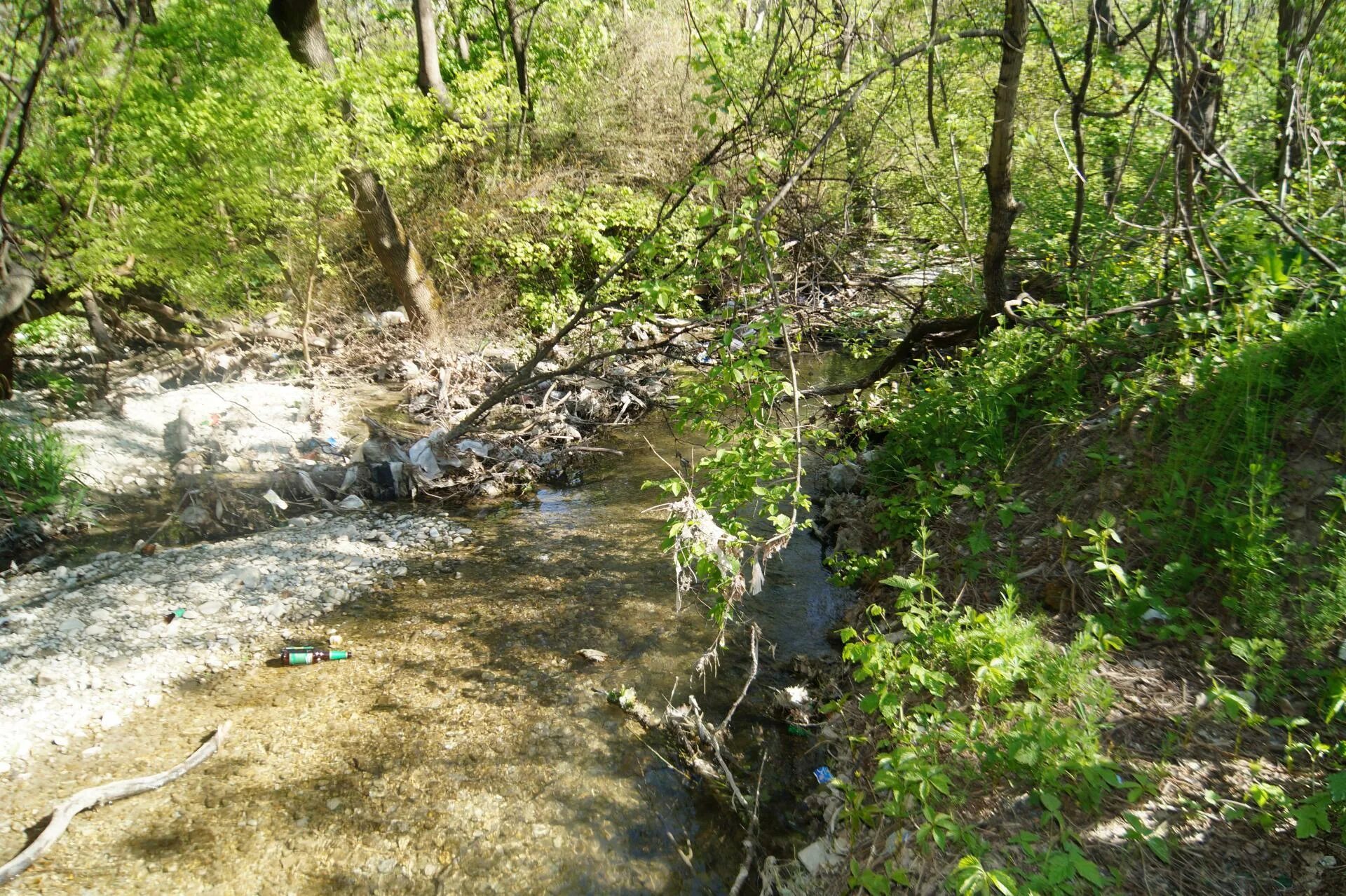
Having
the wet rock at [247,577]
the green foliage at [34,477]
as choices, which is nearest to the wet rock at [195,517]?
the green foliage at [34,477]

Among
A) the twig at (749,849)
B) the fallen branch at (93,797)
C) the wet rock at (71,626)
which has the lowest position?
the twig at (749,849)

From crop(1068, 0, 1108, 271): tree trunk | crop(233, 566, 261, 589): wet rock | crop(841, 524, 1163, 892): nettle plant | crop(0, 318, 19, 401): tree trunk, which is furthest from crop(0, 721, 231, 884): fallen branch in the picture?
crop(0, 318, 19, 401): tree trunk

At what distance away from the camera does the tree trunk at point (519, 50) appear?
41.7ft

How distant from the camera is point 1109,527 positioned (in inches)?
119

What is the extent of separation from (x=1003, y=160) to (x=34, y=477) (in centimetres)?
780

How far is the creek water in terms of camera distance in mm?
2926

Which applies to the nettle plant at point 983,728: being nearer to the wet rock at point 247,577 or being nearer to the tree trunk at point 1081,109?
the tree trunk at point 1081,109

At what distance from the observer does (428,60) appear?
35.7 ft

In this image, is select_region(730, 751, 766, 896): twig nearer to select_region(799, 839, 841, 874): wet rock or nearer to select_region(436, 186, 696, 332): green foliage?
select_region(799, 839, 841, 874): wet rock

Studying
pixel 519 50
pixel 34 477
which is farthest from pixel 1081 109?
pixel 519 50

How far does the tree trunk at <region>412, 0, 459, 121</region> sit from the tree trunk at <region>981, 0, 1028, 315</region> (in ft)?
27.2

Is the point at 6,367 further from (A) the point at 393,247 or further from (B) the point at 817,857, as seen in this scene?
(B) the point at 817,857

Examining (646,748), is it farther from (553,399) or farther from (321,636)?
(553,399)

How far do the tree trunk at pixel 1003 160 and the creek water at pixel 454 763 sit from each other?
263 centimetres
